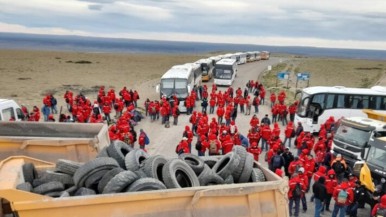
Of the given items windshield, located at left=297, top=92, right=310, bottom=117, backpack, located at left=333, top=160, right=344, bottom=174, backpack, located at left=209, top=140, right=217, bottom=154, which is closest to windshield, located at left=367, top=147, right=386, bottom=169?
backpack, located at left=333, top=160, right=344, bottom=174

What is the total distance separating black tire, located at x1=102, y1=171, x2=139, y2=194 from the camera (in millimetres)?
6020

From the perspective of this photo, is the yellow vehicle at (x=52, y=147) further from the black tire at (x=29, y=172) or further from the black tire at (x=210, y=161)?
the black tire at (x=210, y=161)

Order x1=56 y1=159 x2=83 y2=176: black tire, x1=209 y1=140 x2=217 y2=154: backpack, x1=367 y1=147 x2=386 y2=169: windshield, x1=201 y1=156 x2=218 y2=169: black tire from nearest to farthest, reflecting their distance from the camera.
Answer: x1=56 y1=159 x2=83 y2=176: black tire
x1=201 y1=156 x2=218 y2=169: black tire
x1=367 y1=147 x2=386 y2=169: windshield
x1=209 y1=140 x2=217 y2=154: backpack

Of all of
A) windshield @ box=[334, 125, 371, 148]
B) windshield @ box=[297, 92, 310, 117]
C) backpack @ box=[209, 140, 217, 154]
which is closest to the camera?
backpack @ box=[209, 140, 217, 154]

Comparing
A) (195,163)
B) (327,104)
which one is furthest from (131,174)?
(327,104)

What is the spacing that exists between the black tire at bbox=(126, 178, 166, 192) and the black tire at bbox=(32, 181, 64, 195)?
1.07 m

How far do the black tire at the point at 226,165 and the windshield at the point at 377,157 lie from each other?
7.55 metres

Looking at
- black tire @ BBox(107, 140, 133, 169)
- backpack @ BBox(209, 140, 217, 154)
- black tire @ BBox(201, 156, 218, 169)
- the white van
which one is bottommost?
backpack @ BBox(209, 140, 217, 154)

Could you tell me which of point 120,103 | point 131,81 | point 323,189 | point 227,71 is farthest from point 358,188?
point 131,81

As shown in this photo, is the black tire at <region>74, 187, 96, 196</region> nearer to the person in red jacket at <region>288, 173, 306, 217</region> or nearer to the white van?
the person in red jacket at <region>288, 173, 306, 217</region>

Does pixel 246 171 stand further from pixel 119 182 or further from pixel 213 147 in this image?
pixel 213 147

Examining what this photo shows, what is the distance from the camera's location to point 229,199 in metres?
6.15

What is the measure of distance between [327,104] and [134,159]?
16.7 meters

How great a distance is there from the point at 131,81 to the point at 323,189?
37285 mm
